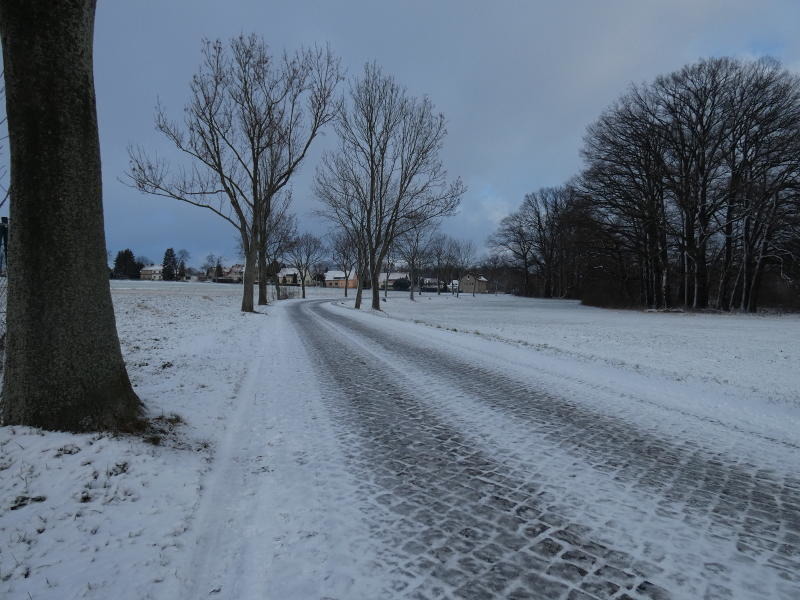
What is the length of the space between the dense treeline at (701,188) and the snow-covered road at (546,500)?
30.8 meters

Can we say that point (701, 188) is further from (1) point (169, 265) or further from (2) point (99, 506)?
(1) point (169, 265)

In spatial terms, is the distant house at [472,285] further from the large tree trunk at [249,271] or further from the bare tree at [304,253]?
the large tree trunk at [249,271]

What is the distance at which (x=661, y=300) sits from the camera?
1358 inches

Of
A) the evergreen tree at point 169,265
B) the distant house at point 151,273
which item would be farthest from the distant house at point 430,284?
the distant house at point 151,273

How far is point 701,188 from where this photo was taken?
96.8 feet

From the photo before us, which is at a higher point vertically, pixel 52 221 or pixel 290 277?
pixel 290 277

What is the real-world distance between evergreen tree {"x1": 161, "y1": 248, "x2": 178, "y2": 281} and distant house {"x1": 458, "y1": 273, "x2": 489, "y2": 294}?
259ft

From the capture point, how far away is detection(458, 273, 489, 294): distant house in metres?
115

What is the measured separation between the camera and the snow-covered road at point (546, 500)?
2.09 metres

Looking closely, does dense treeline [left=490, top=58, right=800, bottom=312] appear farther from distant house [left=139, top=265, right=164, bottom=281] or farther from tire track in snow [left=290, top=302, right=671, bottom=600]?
distant house [left=139, top=265, right=164, bottom=281]

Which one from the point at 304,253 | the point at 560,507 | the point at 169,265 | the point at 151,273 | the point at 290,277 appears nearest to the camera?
the point at 560,507

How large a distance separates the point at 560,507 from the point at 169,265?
13006 cm

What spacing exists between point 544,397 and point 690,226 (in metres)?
31.9

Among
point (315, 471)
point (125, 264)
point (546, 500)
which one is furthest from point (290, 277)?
point (546, 500)
